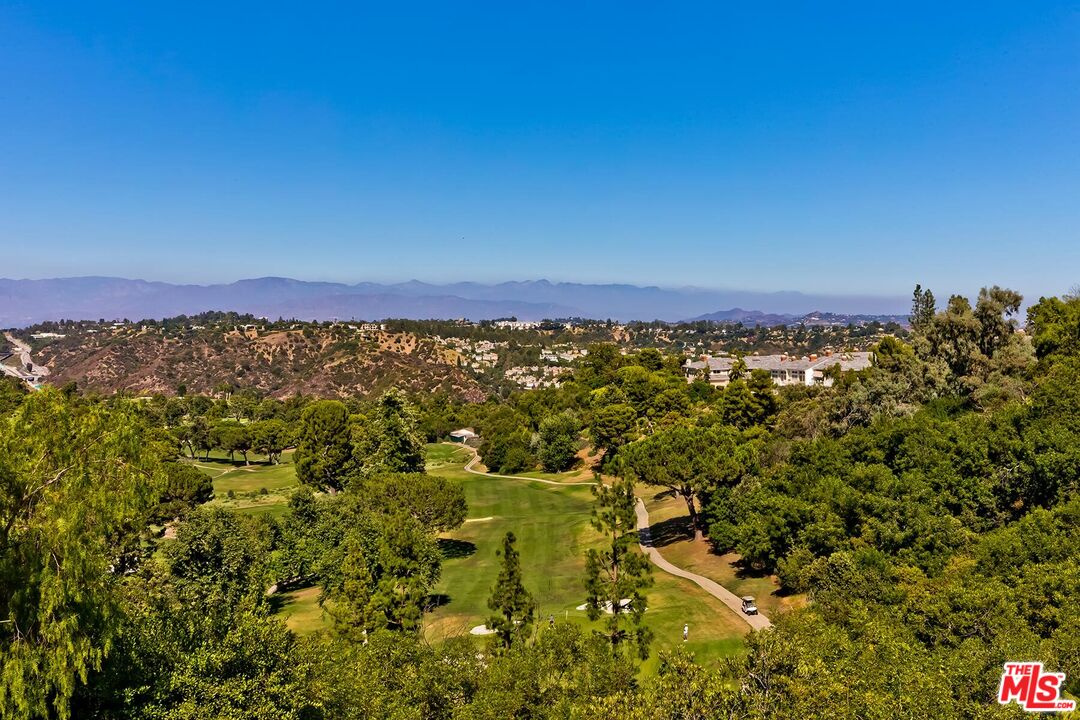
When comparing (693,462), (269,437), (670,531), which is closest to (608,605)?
(693,462)

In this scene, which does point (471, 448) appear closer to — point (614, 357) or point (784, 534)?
point (614, 357)

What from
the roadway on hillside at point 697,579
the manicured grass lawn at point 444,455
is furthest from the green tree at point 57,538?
the manicured grass lawn at point 444,455

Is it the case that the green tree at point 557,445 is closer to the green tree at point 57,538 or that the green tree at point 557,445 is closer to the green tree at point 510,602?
the green tree at point 510,602

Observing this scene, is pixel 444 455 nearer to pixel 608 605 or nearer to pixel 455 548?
pixel 455 548

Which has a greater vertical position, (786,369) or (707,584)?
(786,369)

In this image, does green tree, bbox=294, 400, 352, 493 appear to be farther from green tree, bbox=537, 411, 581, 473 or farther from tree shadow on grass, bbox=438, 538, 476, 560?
green tree, bbox=537, 411, 581, 473

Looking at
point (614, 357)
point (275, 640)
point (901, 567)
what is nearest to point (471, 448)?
point (614, 357)

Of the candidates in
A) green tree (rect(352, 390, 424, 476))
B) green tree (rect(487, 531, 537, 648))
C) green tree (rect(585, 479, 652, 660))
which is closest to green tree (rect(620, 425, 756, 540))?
green tree (rect(585, 479, 652, 660))
